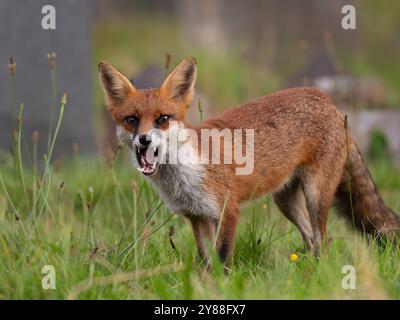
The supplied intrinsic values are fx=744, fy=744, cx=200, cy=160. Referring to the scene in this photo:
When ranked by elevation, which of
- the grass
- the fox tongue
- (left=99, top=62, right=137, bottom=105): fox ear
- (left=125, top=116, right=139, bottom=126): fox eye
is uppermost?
(left=99, top=62, right=137, bottom=105): fox ear

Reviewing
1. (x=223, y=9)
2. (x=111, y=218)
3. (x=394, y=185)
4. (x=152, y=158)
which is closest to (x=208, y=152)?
(x=152, y=158)

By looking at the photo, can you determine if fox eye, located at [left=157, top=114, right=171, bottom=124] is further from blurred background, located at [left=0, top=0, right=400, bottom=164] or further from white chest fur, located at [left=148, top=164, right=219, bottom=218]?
blurred background, located at [left=0, top=0, right=400, bottom=164]

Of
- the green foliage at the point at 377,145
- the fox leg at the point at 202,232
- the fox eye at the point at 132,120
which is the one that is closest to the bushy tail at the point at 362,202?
the fox leg at the point at 202,232

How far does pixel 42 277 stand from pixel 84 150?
5457 millimetres

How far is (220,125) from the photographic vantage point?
554cm

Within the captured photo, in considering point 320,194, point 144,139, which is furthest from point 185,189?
point 320,194

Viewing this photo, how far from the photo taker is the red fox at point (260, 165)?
5031 millimetres

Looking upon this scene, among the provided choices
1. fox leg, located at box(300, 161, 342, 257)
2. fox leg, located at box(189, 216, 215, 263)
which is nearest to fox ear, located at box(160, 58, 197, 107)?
fox leg, located at box(189, 216, 215, 263)

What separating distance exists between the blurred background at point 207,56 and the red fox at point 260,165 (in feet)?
1.81

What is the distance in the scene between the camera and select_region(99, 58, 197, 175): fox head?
483cm

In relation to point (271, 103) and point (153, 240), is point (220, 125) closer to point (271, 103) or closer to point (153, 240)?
point (271, 103)

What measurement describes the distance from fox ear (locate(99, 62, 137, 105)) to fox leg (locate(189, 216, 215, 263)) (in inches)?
39.5

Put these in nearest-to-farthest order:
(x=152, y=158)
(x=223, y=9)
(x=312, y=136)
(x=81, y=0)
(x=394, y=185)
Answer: (x=152, y=158) → (x=312, y=136) → (x=394, y=185) → (x=81, y=0) → (x=223, y=9)

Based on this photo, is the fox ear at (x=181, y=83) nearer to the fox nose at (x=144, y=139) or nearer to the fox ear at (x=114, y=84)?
the fox ear at (x=114, y=84)
